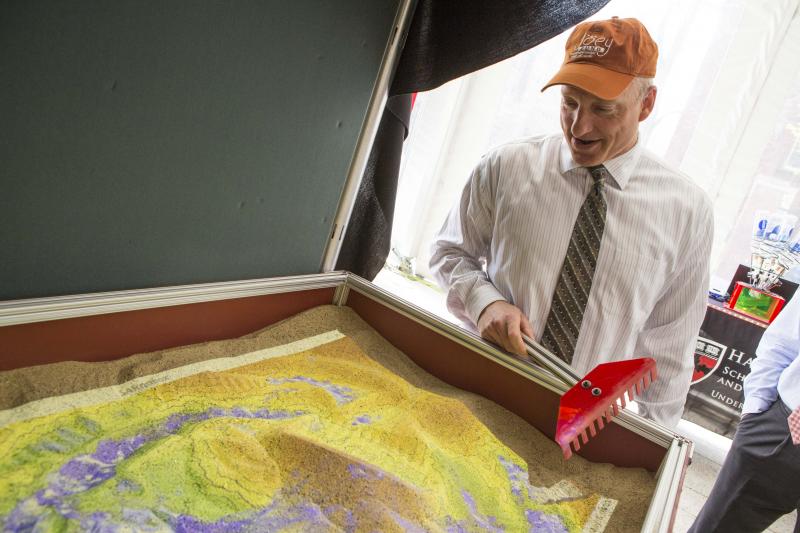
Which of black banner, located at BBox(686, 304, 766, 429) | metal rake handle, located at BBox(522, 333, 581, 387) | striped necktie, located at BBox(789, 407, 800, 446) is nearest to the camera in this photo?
metal rake handle, located at BBox(522, 333, 581, 387)

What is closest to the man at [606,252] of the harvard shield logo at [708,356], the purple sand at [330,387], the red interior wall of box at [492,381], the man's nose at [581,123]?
the man's nose at [581,123]

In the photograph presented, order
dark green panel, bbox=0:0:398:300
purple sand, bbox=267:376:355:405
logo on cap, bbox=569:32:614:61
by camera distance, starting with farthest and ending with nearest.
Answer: logo on cap, bbox=569:32:614:61 < purple sand, bbox=267:376:355:405 < dark green panel, bbox=0:0:398:300

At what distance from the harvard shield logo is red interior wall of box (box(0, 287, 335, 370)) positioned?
2.63m

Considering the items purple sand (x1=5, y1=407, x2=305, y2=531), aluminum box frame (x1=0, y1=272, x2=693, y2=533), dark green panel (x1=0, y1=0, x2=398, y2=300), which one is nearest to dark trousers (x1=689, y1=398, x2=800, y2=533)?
aluminum box frame (x1=0, y1=272, x2=693, y2=533)

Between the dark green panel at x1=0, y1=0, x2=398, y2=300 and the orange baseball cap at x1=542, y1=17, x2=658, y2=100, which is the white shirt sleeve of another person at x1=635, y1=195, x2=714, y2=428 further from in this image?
the dark green panel at x1=0, y1=0, x2=398, y2=300

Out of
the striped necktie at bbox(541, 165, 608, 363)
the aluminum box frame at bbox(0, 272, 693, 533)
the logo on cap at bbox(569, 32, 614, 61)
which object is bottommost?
the aluminum box frame at bbox(0, 272, 693, 533)

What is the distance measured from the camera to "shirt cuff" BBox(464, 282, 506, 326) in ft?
4.26

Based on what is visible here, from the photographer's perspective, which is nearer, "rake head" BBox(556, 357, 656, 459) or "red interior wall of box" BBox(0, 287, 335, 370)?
"red interior wall of box" BBox(0, 287, 335, 370)

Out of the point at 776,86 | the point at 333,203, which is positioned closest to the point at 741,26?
the point at 776,86

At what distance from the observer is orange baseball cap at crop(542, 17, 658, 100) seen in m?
1.16

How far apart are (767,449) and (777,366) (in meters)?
0.27

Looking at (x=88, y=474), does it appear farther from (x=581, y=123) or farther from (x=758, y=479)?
(x=758, y=479)

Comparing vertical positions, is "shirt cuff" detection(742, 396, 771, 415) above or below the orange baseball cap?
below

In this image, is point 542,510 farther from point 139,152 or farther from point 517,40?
point 517,40
